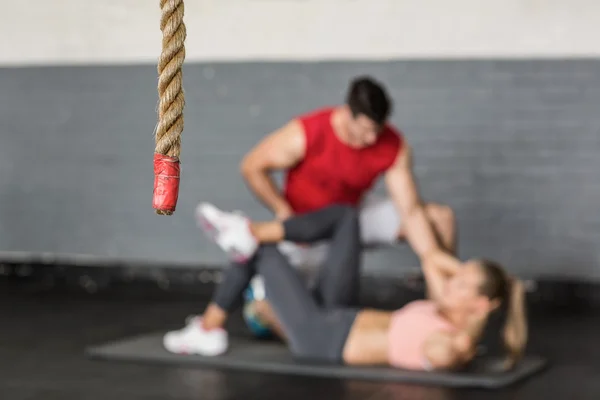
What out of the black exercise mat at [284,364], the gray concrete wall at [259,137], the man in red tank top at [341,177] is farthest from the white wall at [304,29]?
the black exercise mat at [284,364]

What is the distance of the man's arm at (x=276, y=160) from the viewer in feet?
12.9

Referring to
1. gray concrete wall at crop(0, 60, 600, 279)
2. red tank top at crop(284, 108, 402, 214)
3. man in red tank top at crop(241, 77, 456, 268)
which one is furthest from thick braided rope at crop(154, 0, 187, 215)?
gray concrete wall at crop(0, 60, 600, 279)

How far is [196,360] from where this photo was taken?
3.65 metres

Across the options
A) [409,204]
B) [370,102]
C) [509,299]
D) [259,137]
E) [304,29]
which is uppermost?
[304,29]

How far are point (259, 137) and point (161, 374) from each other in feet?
9.13

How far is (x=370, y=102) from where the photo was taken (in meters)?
3.48

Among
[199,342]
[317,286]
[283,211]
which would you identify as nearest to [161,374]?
[199,342]

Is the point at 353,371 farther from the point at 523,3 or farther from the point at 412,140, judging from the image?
the point at 523,3

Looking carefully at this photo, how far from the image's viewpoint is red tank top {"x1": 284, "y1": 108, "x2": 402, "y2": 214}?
153 inches

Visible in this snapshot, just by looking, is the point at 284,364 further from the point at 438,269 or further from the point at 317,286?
the point at 438,269

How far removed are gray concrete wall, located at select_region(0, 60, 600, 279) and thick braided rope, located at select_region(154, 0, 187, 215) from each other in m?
4.49

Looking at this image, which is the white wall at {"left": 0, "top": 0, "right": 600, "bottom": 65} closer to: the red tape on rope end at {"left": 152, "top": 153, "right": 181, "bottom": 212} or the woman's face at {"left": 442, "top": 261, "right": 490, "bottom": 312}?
the woman's face at {"left": 442, "top": 261, "right": 490, "bottom": 312}

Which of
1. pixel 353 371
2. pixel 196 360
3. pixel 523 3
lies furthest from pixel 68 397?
pixel 523 3

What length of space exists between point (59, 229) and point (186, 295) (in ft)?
3.62
